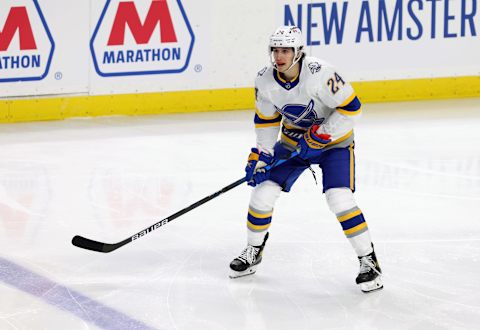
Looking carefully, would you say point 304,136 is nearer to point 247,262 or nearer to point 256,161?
point 256,161

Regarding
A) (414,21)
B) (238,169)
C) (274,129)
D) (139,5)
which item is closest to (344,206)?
(274,129)

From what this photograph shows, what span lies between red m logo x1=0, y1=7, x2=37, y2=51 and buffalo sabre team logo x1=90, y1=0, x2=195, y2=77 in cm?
48

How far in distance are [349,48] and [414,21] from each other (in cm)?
60

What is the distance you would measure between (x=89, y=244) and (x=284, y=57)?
1213mm

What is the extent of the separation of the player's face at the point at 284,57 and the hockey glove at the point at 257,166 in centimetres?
41

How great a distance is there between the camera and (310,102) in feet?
13.3

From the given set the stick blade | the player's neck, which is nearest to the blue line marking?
the stick blade

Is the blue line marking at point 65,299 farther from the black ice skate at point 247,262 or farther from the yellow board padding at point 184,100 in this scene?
the yellow board padding at point 184,100

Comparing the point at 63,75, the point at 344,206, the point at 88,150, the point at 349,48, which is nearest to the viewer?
the point at 344,206

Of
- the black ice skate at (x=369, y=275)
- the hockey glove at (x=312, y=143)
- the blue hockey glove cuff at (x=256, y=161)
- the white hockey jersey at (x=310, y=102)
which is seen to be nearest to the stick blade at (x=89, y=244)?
the blue hockey glove cuff at (x=256, y=161)

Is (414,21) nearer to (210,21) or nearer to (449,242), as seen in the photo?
(210,21)

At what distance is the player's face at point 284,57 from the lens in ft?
12.9

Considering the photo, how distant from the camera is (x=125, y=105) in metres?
8.14

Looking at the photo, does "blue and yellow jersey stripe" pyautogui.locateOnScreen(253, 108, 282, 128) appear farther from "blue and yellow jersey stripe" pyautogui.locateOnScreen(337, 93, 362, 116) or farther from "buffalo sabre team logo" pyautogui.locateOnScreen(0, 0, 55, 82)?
"buffalo sabre team logo" pyautogui.locateOnScreen(0, 0, 55, 82)
